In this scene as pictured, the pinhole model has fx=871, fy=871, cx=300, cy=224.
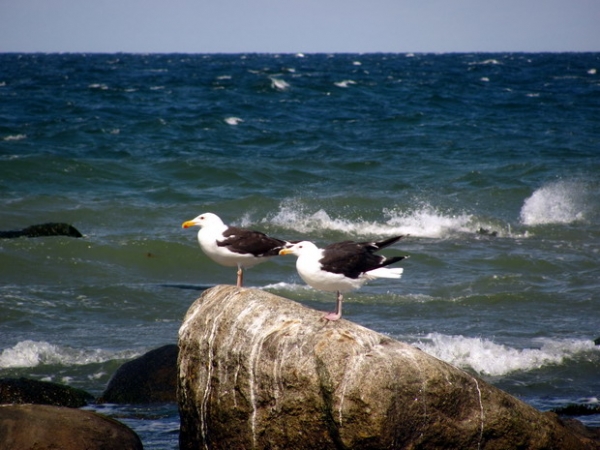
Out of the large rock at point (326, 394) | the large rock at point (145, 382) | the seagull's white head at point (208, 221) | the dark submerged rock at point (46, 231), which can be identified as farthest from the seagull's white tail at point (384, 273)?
the dark submerged rock at point (46, 231)

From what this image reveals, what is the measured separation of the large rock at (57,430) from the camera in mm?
5820

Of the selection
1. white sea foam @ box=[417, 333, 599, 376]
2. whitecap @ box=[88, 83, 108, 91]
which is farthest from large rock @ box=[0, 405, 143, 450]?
whitecap @ box=[88, 83, 108, 91]

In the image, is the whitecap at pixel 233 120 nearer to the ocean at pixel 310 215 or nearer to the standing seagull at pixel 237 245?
the ocean at pixel 310 215

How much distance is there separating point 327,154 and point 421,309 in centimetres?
1404

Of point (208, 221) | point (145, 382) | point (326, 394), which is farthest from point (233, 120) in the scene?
point (326, 394)

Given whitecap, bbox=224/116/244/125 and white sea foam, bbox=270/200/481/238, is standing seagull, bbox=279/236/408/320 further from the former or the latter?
whitecap, bbox=224/116/244/125

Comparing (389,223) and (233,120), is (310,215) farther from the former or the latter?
(233,120)

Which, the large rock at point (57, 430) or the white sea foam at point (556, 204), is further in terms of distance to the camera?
the white sea foam at point (556, 204)

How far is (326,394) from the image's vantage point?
556 centimetres

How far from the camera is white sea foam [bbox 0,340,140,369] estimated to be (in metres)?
9.27

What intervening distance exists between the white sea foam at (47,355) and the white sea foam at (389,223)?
7917mm

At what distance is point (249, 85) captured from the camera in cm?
4453

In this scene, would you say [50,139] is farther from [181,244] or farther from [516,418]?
[516,418]

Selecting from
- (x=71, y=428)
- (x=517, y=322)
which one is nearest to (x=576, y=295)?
(x=517, y=322)
